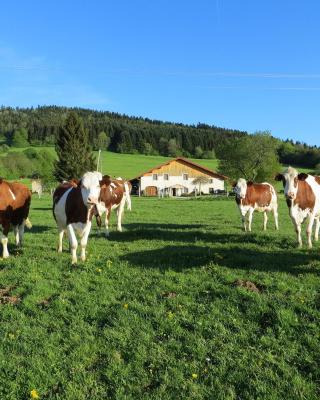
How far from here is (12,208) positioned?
1234 cm

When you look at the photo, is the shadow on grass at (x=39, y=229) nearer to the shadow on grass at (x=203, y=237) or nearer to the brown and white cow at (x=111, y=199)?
the shadow on grass at (x=203, y=237)

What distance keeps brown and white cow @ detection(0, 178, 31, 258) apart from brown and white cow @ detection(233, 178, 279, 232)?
8.70m

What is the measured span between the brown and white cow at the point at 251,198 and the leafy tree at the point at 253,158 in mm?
57391

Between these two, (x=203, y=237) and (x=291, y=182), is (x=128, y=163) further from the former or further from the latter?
(x=291, y=182)

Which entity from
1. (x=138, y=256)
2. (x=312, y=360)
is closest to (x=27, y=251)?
(x=138, y=256)

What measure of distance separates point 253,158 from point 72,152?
3190cm

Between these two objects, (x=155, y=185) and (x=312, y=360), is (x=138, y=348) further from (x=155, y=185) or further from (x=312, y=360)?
(x=155, y=185)

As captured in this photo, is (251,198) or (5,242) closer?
(5,242)

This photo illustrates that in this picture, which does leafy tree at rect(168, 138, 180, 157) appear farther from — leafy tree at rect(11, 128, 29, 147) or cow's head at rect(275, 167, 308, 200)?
cow's head at rect(275, 167, 308, 200)

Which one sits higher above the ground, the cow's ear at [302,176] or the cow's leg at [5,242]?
the cow's ear at [302,176]

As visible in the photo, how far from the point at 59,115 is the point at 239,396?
160194 millimetres

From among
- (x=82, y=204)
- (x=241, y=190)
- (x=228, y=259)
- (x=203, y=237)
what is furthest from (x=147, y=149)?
(x=228, y=259)

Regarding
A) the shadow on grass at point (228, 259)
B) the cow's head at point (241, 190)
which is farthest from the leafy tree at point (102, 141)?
the shadow on grass at point (228, 259)

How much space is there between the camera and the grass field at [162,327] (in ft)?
17.7
